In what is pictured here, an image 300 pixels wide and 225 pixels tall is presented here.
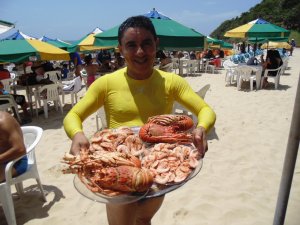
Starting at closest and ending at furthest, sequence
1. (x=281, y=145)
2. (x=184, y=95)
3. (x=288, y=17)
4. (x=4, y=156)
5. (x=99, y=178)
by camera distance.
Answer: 1. (x=99, y=178)
2. (x=184, y=95)
3. (x=4, y=156)
4. (x=281, y=145)
5. (x=288, y=17)

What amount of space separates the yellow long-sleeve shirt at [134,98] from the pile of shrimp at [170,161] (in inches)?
14.8

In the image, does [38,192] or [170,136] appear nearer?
[170,136]

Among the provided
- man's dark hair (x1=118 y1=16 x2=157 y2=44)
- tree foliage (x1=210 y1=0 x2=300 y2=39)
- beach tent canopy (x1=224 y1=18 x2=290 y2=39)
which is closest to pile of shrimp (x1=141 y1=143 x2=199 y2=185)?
man's dark hair (x1=118 y1=16 x2=157 y2=44)

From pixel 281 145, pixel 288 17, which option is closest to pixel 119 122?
pixel 281 145

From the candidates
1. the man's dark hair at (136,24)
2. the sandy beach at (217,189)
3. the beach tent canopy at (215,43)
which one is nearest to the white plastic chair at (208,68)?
the beach tent canopy at (215,43)

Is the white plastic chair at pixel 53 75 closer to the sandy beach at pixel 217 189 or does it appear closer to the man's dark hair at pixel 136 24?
the sandy beach at pixel 217 189

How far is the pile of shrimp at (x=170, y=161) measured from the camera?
1.38m

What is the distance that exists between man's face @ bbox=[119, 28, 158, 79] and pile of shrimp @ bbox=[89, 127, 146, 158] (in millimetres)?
468

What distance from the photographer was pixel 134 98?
6.21ft

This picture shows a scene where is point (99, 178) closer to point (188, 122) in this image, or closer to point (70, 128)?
point (70, 128)

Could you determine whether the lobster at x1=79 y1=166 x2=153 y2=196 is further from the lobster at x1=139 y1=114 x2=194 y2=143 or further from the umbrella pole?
the umbrella pole

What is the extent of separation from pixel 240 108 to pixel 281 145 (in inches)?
120

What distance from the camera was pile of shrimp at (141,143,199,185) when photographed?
1377mm

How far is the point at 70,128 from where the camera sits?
169 cm
